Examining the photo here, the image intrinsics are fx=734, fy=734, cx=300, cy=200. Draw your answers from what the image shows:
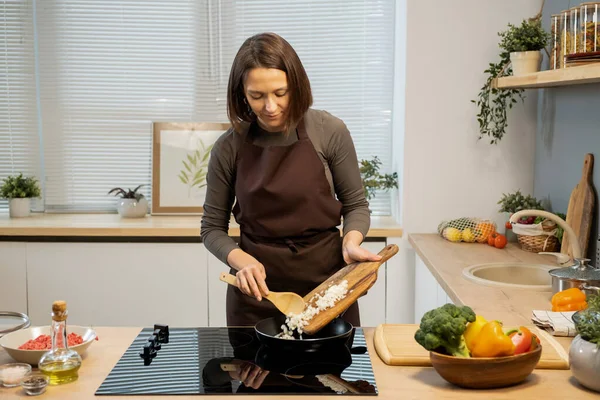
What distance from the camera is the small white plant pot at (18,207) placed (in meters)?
4.09

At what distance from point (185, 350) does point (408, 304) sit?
6.77ft

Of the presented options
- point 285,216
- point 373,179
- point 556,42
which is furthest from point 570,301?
point 373,179

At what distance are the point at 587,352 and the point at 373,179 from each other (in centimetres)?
246

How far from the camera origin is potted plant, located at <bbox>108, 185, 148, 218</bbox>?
4043 millimetres

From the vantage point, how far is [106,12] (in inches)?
165

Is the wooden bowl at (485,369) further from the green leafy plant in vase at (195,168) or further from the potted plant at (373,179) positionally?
the green leafy plant in vase at (195,168)

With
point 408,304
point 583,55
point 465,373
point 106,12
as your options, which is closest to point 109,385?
point 465,373

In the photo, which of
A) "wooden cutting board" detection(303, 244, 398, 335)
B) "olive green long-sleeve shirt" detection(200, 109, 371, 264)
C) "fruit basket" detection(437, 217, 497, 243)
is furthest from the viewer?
"fruit basket" detection(437, 217, 497, 243)

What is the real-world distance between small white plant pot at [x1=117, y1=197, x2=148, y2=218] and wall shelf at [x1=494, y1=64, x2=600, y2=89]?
1982mm

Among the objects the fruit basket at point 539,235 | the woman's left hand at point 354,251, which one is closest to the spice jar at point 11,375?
the woman's left hand at point 354,251

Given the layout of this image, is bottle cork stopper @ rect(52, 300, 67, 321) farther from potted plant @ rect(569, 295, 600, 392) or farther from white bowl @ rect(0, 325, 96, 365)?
potted plant @ rect(569, 295, 600, 392)

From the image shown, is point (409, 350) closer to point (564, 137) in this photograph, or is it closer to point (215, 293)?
point (564, 137)

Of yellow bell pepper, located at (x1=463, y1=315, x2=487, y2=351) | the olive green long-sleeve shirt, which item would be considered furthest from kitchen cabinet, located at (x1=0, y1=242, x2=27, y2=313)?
yellow bell pepper, located at (x1=463, y1=315, x2=487, y2=351)

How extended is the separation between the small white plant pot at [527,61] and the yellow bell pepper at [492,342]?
1863 mm
